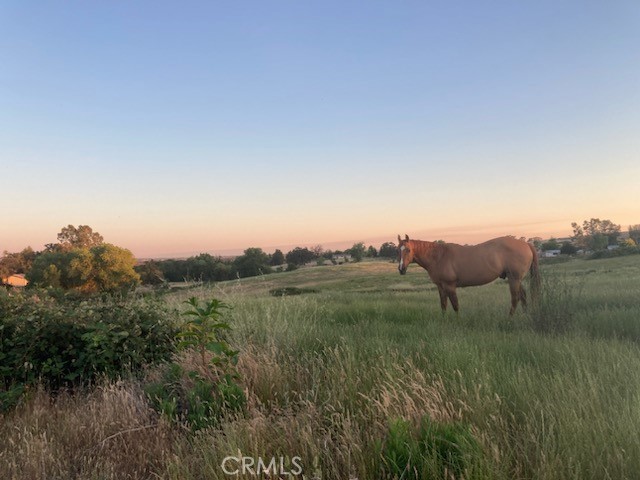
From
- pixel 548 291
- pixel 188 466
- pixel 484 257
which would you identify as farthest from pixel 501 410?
pixel 484 257

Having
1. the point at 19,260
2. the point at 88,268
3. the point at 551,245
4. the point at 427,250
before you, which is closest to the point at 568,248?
the point at 551,245

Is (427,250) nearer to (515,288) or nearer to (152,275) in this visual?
(515,288)

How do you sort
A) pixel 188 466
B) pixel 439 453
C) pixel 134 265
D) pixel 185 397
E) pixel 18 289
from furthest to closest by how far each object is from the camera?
1. pixel 134 265
2. pixel 18 289
3. pixel 185 397
4. pixel 188 466
5. pixel 439 453

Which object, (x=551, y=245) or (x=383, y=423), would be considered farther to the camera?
(x=551, y=245)

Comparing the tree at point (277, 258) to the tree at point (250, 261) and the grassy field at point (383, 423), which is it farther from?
the grassy field at point (383, 423)

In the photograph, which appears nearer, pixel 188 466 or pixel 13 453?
pixel 188 466

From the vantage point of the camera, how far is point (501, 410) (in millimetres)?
3166

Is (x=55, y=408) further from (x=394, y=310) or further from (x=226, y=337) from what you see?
(x=394, y=310)

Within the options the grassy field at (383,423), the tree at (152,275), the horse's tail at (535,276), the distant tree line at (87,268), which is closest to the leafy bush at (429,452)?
the grassy field at (383,423)

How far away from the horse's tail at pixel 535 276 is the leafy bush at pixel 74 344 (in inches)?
274

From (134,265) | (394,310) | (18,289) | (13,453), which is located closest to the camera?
(13,453)

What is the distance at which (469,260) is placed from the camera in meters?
10.5

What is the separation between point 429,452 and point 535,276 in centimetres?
844

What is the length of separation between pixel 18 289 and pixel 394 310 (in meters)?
7.50
